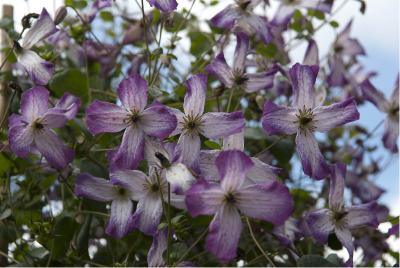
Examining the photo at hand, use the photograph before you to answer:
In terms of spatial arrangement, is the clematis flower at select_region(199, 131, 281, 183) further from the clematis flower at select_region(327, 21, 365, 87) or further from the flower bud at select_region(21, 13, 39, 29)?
the clematis flower at select_region(327, 21, 365, 87)

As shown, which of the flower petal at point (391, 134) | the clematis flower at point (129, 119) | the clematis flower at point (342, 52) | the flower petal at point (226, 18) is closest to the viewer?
the clematis flower at point (129, 119)

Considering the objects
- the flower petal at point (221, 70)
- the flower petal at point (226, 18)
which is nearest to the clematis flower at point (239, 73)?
the flower petal at point (221, 70)

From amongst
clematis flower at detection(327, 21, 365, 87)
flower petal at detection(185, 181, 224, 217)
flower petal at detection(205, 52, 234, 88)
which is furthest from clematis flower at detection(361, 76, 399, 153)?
flower petal at detection(185, 181, 224, 217)

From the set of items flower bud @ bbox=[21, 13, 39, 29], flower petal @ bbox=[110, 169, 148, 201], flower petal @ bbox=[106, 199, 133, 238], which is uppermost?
flower bud @ bbox=[21, 13, 39, 29]

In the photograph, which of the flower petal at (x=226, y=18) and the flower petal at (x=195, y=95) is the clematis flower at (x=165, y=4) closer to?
the flower petal at (x=195, y=95)

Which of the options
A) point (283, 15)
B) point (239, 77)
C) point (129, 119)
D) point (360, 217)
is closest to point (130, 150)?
point (129, 119)

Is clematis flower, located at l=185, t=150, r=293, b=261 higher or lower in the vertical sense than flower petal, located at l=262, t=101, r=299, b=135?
lower

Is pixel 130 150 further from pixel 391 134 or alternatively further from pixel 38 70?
pixel 391 134

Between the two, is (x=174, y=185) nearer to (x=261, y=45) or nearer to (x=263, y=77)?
(x=263, y=77)
